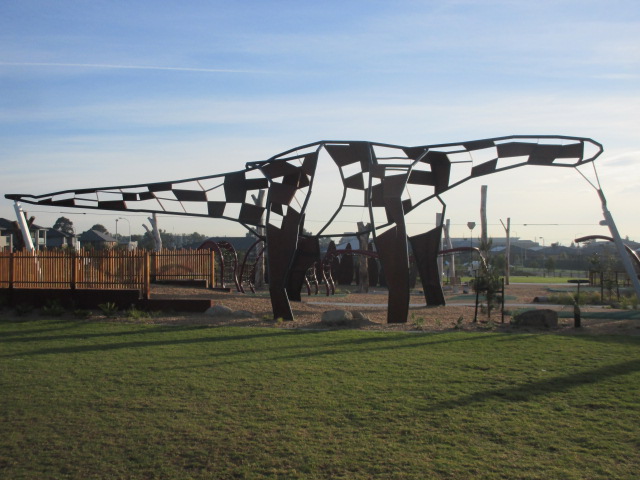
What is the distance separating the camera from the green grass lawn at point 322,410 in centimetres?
507

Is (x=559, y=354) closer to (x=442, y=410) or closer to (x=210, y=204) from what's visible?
(x=442, y=410)

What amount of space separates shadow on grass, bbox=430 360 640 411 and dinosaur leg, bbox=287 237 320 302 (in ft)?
29.0

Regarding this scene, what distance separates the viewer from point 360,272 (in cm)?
2772

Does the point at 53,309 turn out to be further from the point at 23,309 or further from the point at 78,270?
the point at 78,270

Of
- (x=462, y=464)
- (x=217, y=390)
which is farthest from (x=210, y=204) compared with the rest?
(x=462, y=464)

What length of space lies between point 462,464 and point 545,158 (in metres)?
10.7

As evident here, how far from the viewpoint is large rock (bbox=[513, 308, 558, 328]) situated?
1316 centimetres

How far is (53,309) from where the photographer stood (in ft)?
51.2

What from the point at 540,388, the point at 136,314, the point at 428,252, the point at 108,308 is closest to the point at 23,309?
the point at 108,308

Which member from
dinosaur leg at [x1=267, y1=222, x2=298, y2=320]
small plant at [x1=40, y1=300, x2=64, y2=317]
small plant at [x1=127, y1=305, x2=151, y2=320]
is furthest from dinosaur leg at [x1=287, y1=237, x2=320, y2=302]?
small plant at [x1=40, y1=300, x2=64, y2=317]

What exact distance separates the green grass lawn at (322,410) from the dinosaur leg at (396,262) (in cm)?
264

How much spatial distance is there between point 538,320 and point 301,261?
6605 mm

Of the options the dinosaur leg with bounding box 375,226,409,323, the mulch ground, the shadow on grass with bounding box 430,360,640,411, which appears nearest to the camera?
the shadow on grass with bounding box 430,360,640,411

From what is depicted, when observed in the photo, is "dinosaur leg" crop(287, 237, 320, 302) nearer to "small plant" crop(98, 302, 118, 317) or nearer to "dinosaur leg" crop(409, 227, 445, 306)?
"dinosaur leg" crop(409, 227, 445, 306)
